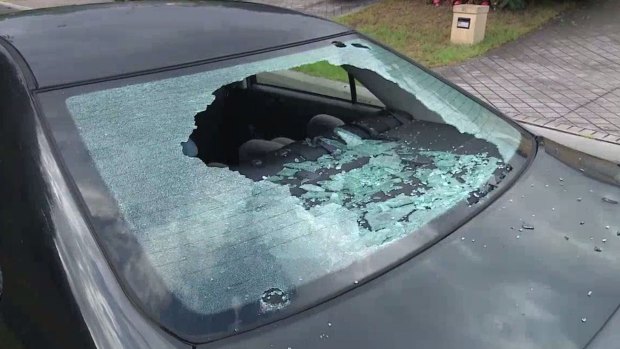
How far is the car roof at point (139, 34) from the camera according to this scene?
1.83m

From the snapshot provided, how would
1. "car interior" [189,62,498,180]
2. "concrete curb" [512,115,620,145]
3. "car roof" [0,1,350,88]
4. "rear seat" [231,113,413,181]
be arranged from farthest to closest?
1. "concrete curb" [512,115,620,145]
2. "car interior" [189,62,498,180]
3. "rear seat" [231,113,413,181]
4. "car roof" [0,1,350,88]

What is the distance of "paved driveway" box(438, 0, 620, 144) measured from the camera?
5.54 m

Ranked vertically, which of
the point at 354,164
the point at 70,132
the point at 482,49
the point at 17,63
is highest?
the point at 17,63

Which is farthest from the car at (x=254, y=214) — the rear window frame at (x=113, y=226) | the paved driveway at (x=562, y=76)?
the paved driveway at (x=562, y=76)

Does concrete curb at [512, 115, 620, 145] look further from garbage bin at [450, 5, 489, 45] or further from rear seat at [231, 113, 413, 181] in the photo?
rear seat at [231, 113, 413, 181]

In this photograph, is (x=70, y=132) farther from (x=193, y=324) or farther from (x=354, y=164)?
(x=354, y=164)

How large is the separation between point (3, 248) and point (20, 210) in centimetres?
14

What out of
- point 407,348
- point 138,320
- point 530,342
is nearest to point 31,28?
point 138,320

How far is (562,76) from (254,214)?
20.1 feet

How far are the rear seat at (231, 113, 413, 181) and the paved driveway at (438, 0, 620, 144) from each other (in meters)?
3.15

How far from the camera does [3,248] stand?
1.69 meters

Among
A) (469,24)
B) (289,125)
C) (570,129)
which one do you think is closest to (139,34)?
(289,125)

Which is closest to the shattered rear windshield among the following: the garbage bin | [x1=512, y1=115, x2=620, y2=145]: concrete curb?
[x1=512, y1=115, x2=620, y2=145]: concrete curb

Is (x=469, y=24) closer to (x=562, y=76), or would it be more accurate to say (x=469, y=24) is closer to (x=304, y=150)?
(x=562, y=76)
